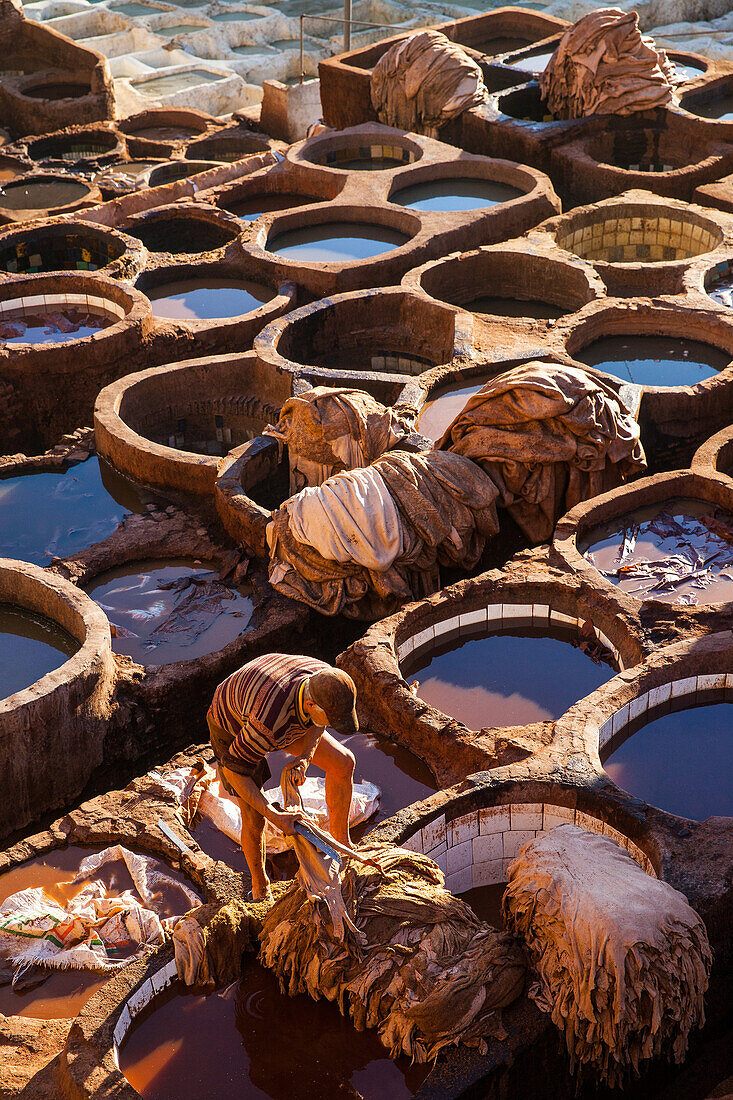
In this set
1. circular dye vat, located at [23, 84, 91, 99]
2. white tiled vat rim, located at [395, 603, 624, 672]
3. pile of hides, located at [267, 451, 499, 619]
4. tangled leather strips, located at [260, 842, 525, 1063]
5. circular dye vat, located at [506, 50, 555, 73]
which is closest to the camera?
tangled leather strips, located at [260, 842, 525, 1063]

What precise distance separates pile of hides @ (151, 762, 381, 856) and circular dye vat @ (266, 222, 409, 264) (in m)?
8.71

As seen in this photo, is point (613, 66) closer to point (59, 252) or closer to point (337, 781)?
point (59, 252)

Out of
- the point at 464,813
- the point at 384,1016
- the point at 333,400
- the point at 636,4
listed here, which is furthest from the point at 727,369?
the point at 636,4

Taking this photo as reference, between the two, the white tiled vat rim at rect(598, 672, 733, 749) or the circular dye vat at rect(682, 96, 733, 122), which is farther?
the circular dye vat at rect(682, 96, 733, 122)

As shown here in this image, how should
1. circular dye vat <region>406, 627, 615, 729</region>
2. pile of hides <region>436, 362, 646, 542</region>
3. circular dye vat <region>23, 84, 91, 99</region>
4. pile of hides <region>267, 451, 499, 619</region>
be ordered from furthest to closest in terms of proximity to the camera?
circular dye vat <region>23, 84, 91, 99</region> → pile of hides <region>436, 362, 646, 542</region> → pile of hides <region>267, 451, 499, 619</region> → circular dye vat <region>406, 627, 615, 729</region>

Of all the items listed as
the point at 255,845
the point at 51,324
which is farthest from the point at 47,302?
the point at 255,845

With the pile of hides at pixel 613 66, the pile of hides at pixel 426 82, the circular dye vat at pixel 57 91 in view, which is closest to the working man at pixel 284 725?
the pile of hides at pixel 613 66

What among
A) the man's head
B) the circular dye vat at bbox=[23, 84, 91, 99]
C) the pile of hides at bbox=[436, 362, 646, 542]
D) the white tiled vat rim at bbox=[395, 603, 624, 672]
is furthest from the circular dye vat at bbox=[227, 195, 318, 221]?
the man's head

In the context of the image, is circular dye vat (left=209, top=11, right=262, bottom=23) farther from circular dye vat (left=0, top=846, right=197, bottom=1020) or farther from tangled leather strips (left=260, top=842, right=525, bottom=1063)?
tangled leather strips (left=260, top=842, right=525, bottom=1063)

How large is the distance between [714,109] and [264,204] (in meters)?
7.13

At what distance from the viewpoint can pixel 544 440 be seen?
388 inches

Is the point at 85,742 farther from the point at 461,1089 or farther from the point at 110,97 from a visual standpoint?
the point at 110,97

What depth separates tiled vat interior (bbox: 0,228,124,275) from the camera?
15.9m

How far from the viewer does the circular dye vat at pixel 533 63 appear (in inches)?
761
